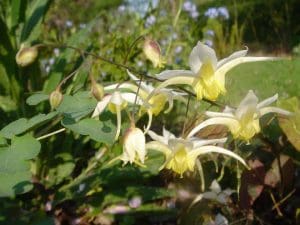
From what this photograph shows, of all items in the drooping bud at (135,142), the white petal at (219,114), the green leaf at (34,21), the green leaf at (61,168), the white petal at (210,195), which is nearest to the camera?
the drooping bud at (135,142)

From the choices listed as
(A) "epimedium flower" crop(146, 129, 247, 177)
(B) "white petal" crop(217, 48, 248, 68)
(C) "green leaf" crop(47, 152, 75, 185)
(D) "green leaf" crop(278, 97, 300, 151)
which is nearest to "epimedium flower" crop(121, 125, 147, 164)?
(A) "epimedium flower" crop(146, 129, 247, 177)

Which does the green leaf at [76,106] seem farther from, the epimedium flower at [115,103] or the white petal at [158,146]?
the white petal at [158,146]

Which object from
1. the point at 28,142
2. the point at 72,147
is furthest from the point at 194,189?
the point at 72,147

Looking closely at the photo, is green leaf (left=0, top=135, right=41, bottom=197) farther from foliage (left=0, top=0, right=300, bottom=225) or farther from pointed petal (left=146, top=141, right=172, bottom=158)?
pointed petal (left=146, top=141, right=172, bottom=158)

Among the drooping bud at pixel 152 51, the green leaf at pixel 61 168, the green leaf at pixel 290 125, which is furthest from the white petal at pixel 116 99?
the green leaf at pixel 61 168

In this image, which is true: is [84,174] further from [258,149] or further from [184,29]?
[184,29]

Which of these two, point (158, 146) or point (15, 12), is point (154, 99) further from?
point (15, 12)
